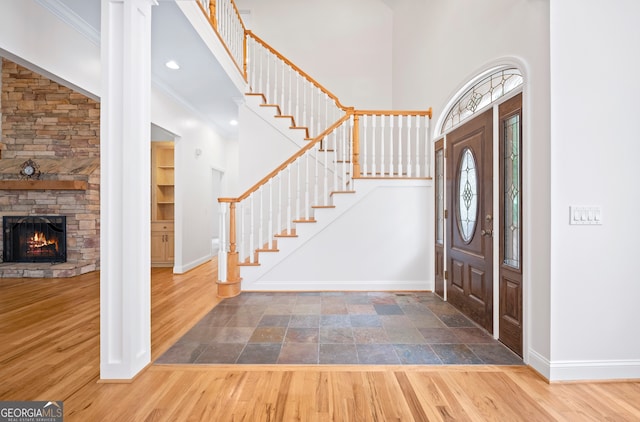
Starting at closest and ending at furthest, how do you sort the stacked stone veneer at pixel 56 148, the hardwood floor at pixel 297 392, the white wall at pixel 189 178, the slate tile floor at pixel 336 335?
the hardwood floor at pixel 297 392 < the slate tile floor at pixel 336 335 < the white wall at pixel 189 178 < the stacked stone veneer at pixel 56 148

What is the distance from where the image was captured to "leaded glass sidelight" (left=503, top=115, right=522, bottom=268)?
2293 millimetres

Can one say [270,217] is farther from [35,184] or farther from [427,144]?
[35,184]

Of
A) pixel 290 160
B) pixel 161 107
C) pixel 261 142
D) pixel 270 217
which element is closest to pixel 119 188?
pixel 270 217

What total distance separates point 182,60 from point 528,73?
3.74 meters

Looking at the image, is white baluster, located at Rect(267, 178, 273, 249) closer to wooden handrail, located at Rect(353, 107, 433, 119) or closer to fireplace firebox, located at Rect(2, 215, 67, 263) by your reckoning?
wooden handrail, located at Rect(353, 107, 433, 119)

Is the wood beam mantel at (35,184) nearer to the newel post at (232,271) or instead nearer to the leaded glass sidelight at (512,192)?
the newel post at (232,271)

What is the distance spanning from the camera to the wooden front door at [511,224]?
88.7 inches

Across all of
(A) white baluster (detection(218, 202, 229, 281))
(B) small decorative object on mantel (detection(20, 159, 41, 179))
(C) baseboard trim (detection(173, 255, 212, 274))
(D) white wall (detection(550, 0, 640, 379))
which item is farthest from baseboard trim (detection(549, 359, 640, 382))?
(B) small decorative object on mantel (detection(20, 159, 41, 179))

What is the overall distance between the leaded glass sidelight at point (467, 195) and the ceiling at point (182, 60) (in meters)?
3.21

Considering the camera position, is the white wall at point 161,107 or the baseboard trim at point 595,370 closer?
the baseboard trim at point 595,370

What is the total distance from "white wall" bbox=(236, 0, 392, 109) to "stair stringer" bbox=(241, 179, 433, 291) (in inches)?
107

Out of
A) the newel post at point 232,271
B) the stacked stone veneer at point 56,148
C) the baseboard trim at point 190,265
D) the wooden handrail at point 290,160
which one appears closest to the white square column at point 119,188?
the newel post at point 232,271

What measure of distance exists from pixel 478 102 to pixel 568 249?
1.69 m

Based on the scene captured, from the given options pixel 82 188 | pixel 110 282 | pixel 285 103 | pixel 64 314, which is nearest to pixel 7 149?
pixel 82 188
